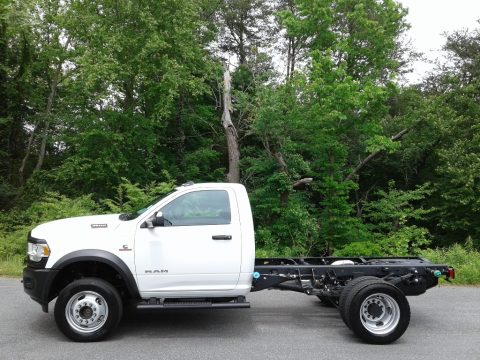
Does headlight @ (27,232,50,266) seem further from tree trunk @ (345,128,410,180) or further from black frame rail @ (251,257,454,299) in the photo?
tree trunk @ (345,128,410,180)

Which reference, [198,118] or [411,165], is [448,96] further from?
[198,118]

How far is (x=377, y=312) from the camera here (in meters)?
5.93

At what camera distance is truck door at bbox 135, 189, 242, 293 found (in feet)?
19.3

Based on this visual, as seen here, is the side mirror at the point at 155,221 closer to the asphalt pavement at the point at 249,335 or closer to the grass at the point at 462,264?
the asphalt pavement at the point at 249,335

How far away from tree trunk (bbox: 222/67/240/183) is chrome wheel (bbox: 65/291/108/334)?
15.5 m

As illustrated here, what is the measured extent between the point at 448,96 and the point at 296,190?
9.40 meters

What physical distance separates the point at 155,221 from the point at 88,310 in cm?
143

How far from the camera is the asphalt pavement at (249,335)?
530 cm

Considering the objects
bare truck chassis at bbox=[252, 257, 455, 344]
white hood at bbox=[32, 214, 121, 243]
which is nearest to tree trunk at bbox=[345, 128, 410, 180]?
bare truck chassis at bbox=[252, 257, 455, 344]

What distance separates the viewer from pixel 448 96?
893 inches

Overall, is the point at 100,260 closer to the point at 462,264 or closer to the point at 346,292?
the point at 346,292

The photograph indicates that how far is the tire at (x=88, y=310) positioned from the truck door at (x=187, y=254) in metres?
0.45

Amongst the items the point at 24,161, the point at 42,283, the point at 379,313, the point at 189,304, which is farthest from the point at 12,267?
the point at 24,161

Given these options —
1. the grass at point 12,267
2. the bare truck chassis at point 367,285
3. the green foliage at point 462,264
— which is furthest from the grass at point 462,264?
the grass at point 12,267
